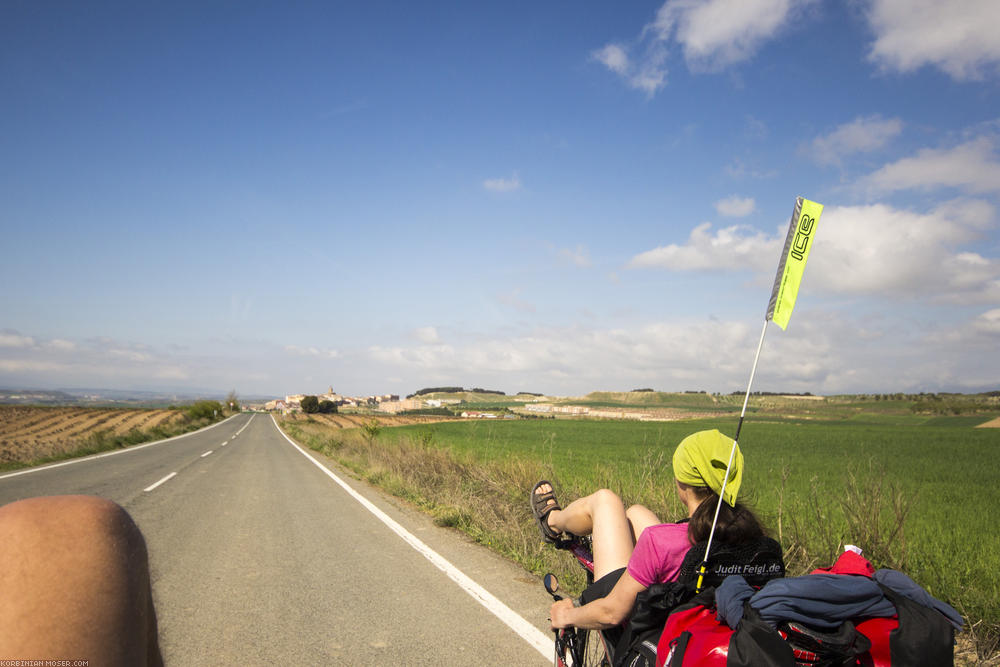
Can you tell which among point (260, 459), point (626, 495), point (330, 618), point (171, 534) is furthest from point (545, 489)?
point (260, 459)

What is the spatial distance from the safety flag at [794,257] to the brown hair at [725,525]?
90 centimetres

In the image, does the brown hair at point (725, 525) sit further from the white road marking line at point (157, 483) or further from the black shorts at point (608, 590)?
the white road marking line at point (157, 483)

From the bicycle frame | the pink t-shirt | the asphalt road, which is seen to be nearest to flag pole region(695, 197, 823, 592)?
the pink t-shirt

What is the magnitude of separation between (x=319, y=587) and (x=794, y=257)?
4.64 m

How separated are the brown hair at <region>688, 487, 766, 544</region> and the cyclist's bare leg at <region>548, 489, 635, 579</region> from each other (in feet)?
2.11

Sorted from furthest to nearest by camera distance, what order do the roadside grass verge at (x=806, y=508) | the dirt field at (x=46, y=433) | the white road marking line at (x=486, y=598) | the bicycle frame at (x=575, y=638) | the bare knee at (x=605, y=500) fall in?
the dirt field at (x=46, y=433) < the roadside grass verge at (x=806, y=508) < the white road marking line at (x=486, y=598) < the bare knee at (x=605, y=500) < the bicycle frame at (x=575, y=638)

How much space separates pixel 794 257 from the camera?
2625 millimetres

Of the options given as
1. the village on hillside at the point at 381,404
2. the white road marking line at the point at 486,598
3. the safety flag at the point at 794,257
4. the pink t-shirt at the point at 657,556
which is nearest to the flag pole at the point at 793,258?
the safety flag at the point at 794,257

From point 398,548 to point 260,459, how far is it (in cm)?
1370

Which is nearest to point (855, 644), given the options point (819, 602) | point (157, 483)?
point (819, 602)

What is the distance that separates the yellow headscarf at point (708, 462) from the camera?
2.49 meters

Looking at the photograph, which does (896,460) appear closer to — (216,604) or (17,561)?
(216,604)

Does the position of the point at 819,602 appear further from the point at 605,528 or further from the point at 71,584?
the point at 71,584

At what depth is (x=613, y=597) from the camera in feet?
8.25
